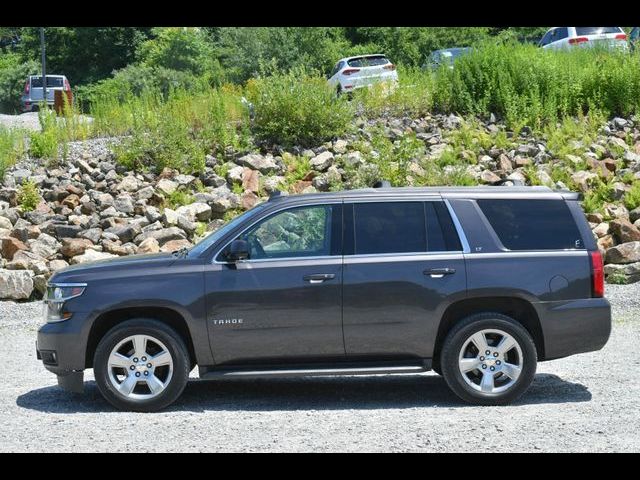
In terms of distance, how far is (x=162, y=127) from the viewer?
59.6 ft

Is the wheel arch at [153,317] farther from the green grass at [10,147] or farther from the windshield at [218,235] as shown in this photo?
the green grass at [10,147]

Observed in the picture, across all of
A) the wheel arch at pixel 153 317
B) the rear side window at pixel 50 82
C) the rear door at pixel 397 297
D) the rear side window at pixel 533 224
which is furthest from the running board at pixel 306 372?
the rear side window at pixel 50 82

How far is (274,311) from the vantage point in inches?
327

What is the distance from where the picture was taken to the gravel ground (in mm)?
7035

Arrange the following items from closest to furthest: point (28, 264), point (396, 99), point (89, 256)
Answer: point (28, 264)
point (89, 256)
point (396, 99)

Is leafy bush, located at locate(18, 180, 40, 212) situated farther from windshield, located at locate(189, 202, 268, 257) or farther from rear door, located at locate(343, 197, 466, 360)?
rear door, located at locate(343, 197, 466, 360)

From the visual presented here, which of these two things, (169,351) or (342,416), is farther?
(169,351)

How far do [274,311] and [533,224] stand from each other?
7.79 ft

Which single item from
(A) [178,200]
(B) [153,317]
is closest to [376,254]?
(B) [153,317]

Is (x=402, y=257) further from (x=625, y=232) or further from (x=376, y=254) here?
(x=625, y=232)

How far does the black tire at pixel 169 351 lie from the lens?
8250 mm

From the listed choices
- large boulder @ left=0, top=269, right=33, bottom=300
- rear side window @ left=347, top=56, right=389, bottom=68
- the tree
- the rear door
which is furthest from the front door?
the tree

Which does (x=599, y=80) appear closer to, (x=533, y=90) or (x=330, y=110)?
(x=533, y=90)

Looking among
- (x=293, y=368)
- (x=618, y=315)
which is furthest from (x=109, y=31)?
(x=293, y=368)
